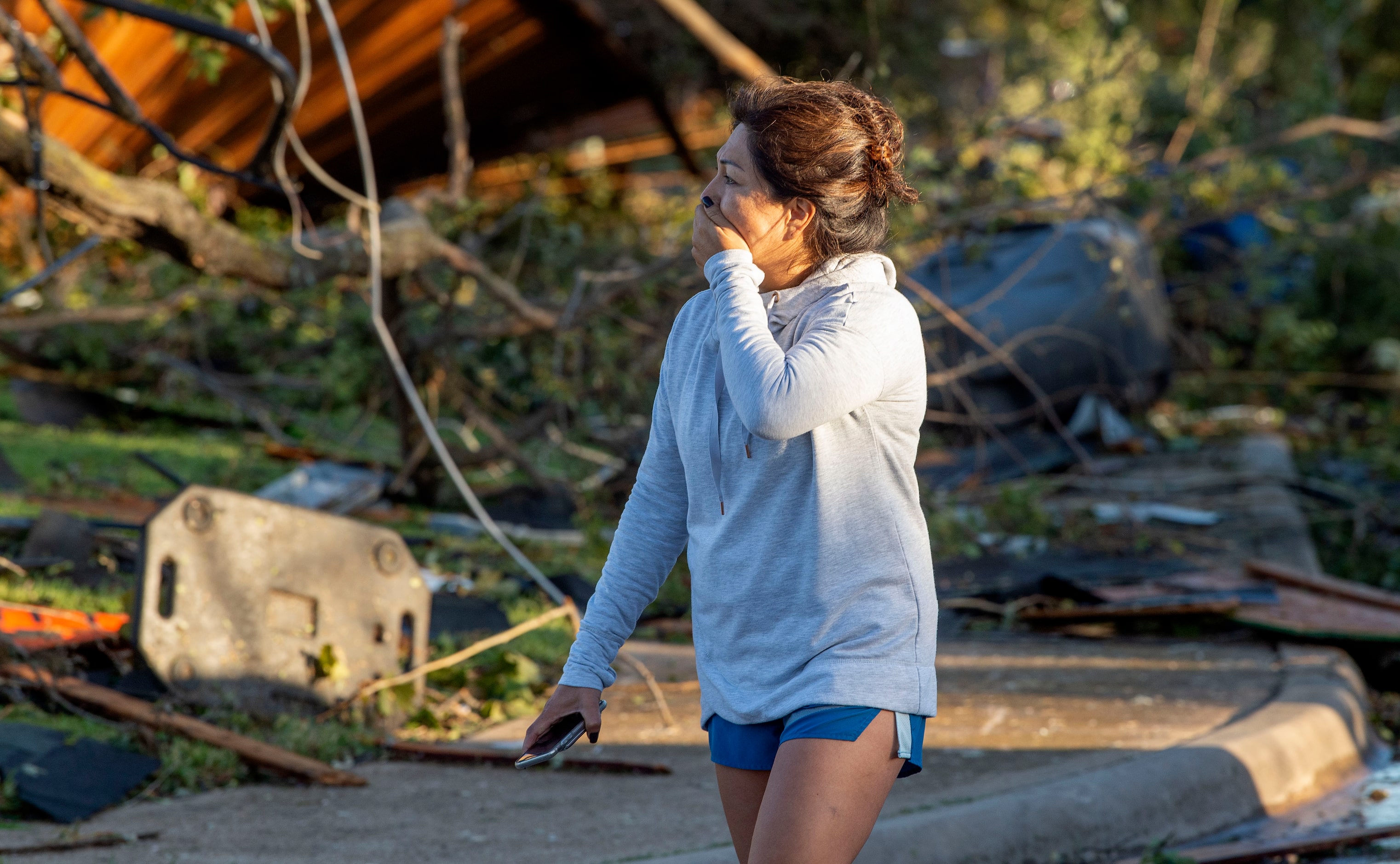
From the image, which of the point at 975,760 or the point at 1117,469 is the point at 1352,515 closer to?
the point at 1117,469

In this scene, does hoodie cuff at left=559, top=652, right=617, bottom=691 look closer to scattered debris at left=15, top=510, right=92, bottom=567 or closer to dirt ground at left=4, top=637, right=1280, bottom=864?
dirt ground at left=4, top=637, right=1280, bottom=864

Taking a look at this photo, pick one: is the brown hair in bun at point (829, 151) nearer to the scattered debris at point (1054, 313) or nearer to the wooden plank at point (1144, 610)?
the wooden plank at point (1144, 610)

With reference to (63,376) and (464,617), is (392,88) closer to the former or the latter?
(63,376)

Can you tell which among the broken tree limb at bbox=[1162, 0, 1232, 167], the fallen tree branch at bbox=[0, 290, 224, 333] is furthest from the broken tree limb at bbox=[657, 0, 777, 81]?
the fallen tree branch at bbox=[0, 290, 224, 333]

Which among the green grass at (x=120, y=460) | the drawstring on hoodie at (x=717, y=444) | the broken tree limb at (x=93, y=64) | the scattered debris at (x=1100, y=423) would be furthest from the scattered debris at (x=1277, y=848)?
the scattered debris at (x=1100, y=423)

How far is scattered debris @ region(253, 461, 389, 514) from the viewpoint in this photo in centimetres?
625

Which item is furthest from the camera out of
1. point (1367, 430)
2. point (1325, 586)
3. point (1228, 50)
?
point (1228, 50)

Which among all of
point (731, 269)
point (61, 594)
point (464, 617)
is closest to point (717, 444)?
point (731, 269)

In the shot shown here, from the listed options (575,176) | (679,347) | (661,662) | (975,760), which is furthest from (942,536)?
(575,176)

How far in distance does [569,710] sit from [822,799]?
48 cm

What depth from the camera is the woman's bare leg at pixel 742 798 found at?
1.82 metres

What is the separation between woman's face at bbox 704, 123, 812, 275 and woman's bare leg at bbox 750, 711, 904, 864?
2.41ft

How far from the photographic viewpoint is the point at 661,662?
15.5 feet

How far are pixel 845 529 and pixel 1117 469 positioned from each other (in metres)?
8.18
